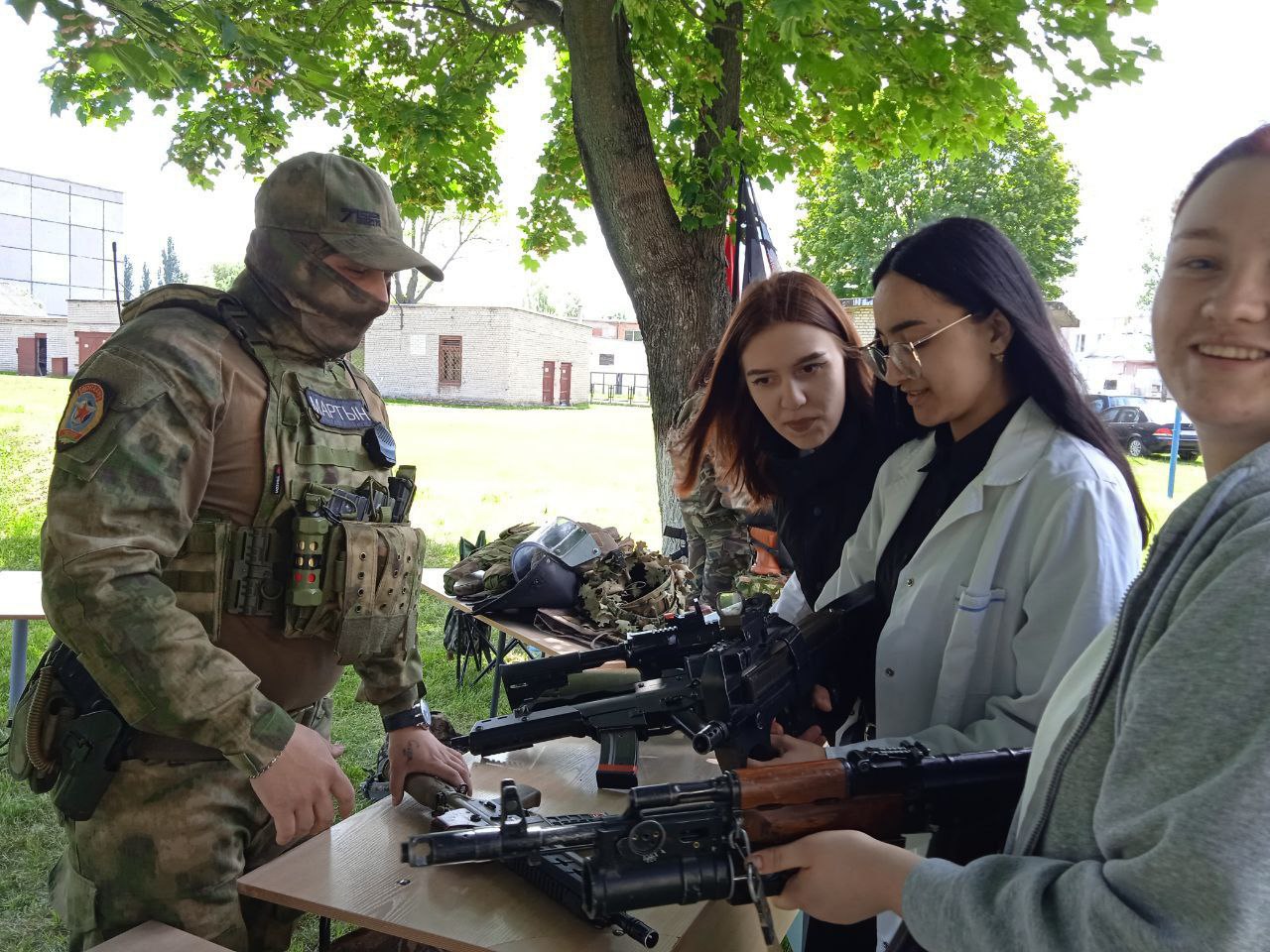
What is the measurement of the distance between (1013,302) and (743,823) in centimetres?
130

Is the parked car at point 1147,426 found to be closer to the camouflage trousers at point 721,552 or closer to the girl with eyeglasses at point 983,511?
the camouflage trousers at point 721,552

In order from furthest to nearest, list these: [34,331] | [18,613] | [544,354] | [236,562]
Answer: [544,354]
[34,331]
[18,613]
[236,562]

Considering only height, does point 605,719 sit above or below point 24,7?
below

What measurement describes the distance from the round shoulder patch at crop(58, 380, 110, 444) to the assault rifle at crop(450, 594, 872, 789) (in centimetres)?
107

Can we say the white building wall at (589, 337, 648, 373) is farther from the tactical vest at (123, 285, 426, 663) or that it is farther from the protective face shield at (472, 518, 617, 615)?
the tactical vest at (123, 285, 426, 663)

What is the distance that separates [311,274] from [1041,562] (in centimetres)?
183

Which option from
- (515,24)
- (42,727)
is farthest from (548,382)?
(42,727)

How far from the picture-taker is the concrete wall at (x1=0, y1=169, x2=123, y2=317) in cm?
3241

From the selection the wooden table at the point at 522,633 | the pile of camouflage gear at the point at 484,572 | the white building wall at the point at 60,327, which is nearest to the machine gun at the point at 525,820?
the wooden table at the point at 522,633

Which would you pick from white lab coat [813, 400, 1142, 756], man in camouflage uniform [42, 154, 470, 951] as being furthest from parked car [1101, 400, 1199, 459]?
man in camouflage uniform [42, 154, 470, 951]

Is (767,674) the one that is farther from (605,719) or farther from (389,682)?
(389,682)

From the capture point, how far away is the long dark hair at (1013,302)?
6.07 ft

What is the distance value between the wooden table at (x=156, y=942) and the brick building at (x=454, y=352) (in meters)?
28.3

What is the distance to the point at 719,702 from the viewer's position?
1826 mm
